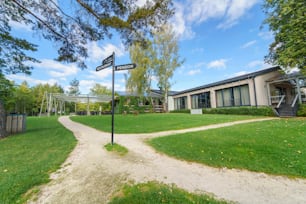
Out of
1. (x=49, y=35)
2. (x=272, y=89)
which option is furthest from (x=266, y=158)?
(x=272, y=89)

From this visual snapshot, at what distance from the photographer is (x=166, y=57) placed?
2272cm

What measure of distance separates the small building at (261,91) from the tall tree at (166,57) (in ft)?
18.2

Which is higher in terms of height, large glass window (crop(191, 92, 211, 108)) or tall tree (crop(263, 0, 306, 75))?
tall tree (crop(263, 0, 306, 75))

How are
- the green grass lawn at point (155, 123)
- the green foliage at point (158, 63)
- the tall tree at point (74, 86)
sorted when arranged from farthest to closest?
the tall tree at point (74, 86) < the green foliage at point (158, 63) < the green grass lawn at point (155, 123)

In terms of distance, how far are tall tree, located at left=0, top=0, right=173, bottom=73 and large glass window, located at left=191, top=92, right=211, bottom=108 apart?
16.9m

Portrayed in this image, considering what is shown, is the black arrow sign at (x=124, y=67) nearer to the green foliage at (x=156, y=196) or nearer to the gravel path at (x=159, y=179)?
the gravel path at (x=159, y=179)

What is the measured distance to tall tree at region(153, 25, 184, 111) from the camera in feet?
73.8

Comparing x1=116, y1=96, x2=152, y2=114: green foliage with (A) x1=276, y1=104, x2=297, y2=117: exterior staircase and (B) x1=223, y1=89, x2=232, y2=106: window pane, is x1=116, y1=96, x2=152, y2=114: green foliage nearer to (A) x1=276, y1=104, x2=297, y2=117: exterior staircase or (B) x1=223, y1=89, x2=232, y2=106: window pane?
(B) x1=223, y1=89, x2=232, y2=106: window pane

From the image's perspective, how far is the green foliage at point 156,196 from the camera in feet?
6.73

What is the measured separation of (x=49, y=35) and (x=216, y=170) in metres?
7.64

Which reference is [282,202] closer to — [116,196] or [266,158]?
[266,158]

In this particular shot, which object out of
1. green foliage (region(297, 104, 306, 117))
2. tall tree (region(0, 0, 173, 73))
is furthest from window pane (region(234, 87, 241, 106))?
tall tree (region(0, 0, 173, 73))

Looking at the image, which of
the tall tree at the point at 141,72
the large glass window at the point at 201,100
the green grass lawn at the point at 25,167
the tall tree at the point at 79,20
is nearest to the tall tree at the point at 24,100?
the tall tree at the point at 141,72

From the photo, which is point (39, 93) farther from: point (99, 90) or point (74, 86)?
point (99, 90)
